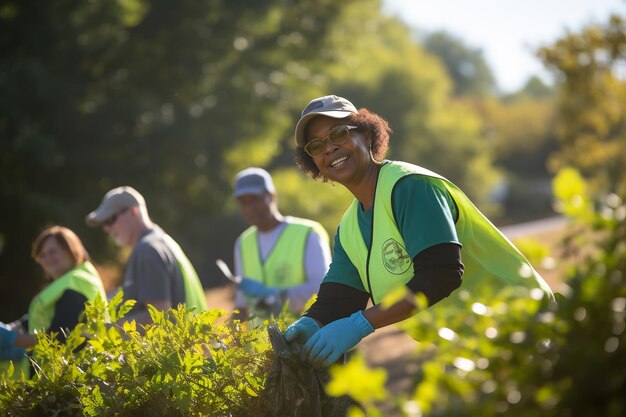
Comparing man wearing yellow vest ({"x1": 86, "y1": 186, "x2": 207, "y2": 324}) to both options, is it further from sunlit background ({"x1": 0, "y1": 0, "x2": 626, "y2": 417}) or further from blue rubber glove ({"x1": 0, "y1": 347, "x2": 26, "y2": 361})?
sunlit background ({"x1": 0, "y1": 0, "x2": 626, "y2": 417})

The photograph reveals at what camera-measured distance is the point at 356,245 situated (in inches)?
140

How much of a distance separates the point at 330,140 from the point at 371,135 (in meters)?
0.22

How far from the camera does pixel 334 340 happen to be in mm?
3131

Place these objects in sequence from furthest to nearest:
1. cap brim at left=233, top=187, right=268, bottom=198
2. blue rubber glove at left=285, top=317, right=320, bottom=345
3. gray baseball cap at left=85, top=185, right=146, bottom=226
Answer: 1. cap brim at left=233, top=187, right=268, bottom=198
2. gray baseball cap at left=85, top=185, right=146, bottom=226
3. blue rubber glove at left=285, top=317, right=320, bottom=345

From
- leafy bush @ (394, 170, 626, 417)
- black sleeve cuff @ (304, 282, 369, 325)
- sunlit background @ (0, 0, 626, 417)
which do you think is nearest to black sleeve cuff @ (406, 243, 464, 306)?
black sleeve cuff @ (304, 282, 369, 325)

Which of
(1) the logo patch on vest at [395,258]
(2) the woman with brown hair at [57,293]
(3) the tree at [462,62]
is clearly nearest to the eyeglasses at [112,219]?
(2) the woman with brown hair at [57,293]

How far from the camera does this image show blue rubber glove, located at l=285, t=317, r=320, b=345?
318 centimetres

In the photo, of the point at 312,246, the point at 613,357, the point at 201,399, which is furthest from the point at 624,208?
the point at 312,246

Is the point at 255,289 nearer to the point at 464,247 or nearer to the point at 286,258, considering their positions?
the point at 286,258

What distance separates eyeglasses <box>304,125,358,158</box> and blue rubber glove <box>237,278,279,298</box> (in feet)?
8.06

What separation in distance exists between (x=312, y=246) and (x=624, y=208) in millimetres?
4242

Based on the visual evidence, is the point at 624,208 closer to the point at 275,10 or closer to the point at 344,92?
the point at 275,10

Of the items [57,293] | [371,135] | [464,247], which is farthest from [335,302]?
[57,293]

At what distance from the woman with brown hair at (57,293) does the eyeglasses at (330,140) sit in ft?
6.34
